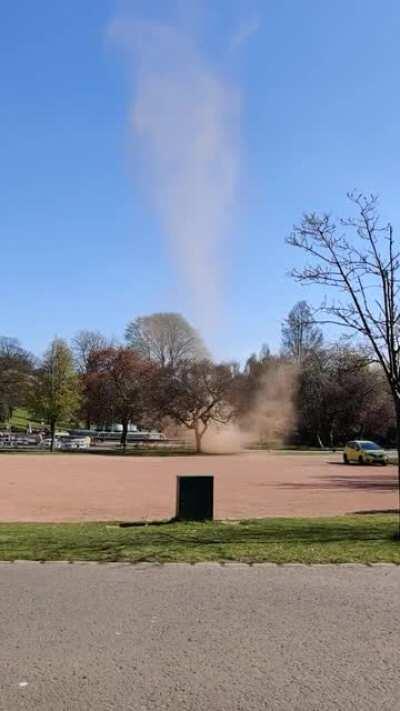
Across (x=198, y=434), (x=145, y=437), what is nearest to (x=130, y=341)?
(x=145, y=437)

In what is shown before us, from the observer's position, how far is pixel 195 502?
13.1 metres

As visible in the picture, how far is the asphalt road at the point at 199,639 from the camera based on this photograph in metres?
4.06

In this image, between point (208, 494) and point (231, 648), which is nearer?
point (231, 648)

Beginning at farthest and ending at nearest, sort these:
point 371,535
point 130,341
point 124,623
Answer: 1. point 130,341
2. point 371,535
3. point 124,623

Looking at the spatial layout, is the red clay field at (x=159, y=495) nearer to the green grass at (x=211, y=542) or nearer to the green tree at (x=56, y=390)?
the green grass at (x=211, y=542)

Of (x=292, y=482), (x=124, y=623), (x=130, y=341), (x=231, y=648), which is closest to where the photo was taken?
(x=231, y=648)

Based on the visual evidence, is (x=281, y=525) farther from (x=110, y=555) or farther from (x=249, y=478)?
(x=249, y=478)

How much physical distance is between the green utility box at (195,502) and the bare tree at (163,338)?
65.7 metres

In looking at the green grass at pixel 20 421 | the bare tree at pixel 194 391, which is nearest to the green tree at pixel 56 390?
the bare tree at pixel 194 391

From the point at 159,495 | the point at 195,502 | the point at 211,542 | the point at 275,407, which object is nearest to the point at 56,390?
the point at 275,407

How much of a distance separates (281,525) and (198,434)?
Answer: 168 ft

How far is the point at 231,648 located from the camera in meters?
4.84

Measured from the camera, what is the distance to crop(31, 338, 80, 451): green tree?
6091 cm

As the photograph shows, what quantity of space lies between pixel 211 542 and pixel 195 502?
12.1ft
